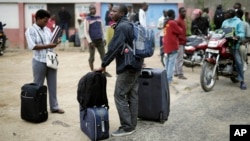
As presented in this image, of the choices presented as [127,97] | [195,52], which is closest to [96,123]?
[127,97]

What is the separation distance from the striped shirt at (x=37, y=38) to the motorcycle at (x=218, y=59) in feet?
11.5

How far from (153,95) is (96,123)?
3.95ft

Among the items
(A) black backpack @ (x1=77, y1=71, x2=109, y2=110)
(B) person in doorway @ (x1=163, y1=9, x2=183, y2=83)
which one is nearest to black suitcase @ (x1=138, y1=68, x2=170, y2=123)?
(A) black backpack @ (x1=77, y1=71, x2=109, y2=110)

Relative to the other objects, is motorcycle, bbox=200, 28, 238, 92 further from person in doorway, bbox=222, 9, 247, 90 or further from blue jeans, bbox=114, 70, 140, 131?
blue jeans, bbox=114, 70, 140, 131

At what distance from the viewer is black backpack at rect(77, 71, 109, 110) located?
5363mm

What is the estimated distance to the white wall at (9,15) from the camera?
18.1m

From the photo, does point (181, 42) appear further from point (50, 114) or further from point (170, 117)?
point (50, 114)

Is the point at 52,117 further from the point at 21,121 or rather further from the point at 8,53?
the point at 8,53

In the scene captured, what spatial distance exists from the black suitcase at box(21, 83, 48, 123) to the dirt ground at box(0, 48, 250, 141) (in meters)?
0.11

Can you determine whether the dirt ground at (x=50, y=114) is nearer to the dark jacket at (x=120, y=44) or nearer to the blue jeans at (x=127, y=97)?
the blue jeans at (x=127, y=97)

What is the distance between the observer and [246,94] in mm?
8289

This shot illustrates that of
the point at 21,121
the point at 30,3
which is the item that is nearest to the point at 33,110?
the point at 21,121

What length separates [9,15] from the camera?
59.4ft

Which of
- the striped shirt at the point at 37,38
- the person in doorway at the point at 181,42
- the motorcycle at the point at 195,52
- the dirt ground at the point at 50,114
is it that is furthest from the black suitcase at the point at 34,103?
the motorcycle at the point at 195,52
